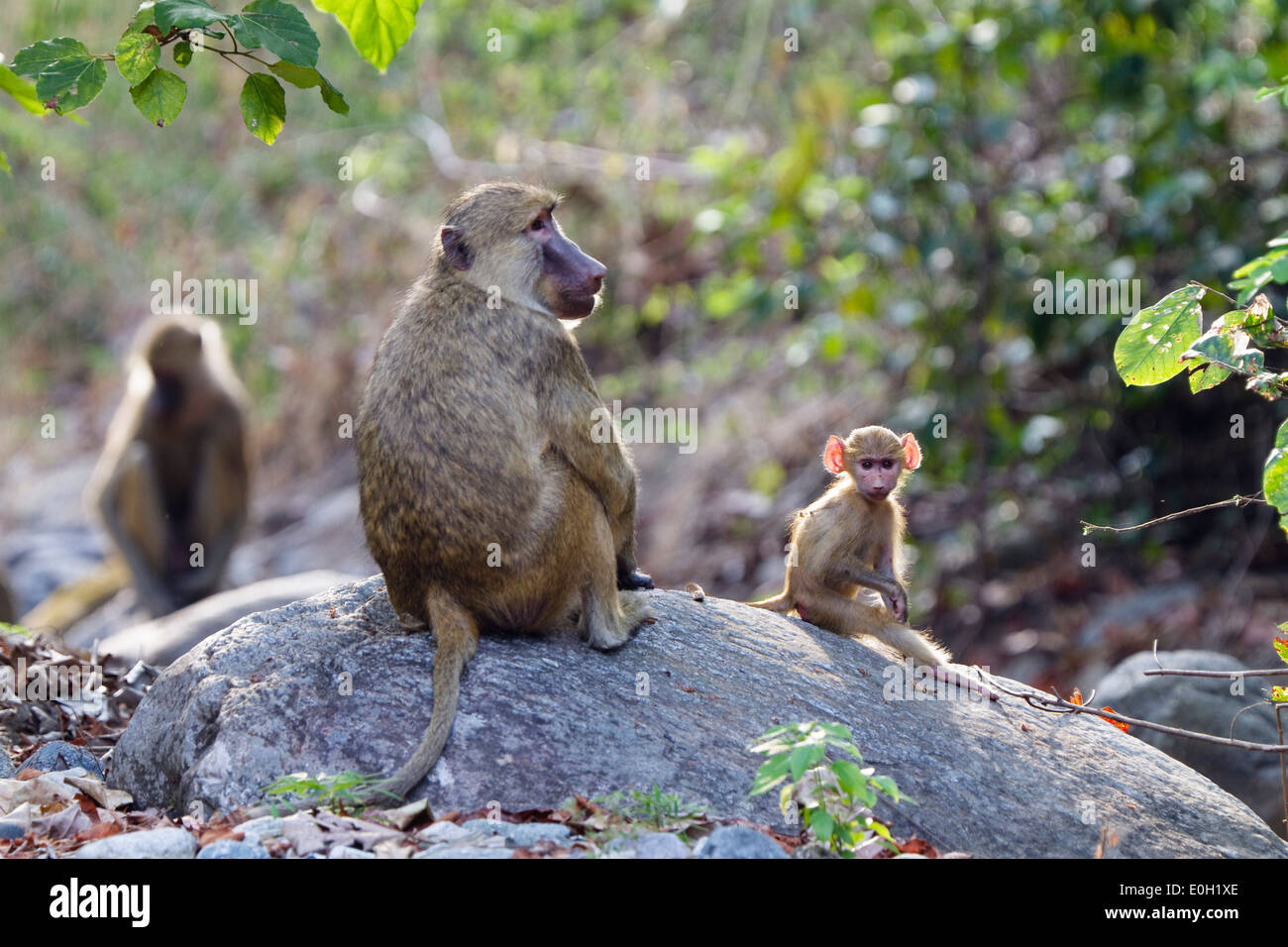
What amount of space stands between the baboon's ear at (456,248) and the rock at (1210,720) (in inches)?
155

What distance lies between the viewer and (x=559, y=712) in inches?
185

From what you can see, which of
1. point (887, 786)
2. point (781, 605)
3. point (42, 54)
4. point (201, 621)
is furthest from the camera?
point (201, 621)

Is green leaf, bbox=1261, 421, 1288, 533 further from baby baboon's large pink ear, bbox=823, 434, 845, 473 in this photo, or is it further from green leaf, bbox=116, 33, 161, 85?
green leaf, bbox=116, 33, 161, 85

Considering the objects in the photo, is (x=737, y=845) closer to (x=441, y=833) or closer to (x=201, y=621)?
(x=441, y=833)

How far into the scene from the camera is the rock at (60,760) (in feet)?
17.0

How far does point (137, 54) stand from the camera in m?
4.57

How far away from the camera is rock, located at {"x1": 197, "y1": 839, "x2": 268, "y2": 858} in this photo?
3705 mm

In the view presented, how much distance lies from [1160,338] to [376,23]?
2.73 metres

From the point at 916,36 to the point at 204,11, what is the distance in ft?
23.5

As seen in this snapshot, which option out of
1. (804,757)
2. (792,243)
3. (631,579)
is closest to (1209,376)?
(804,757)

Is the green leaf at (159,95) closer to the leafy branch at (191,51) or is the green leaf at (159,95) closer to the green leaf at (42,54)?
the leafy branch at (191,51)

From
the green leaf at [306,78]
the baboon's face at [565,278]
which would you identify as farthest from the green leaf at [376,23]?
the baboon's face at [565,278]
